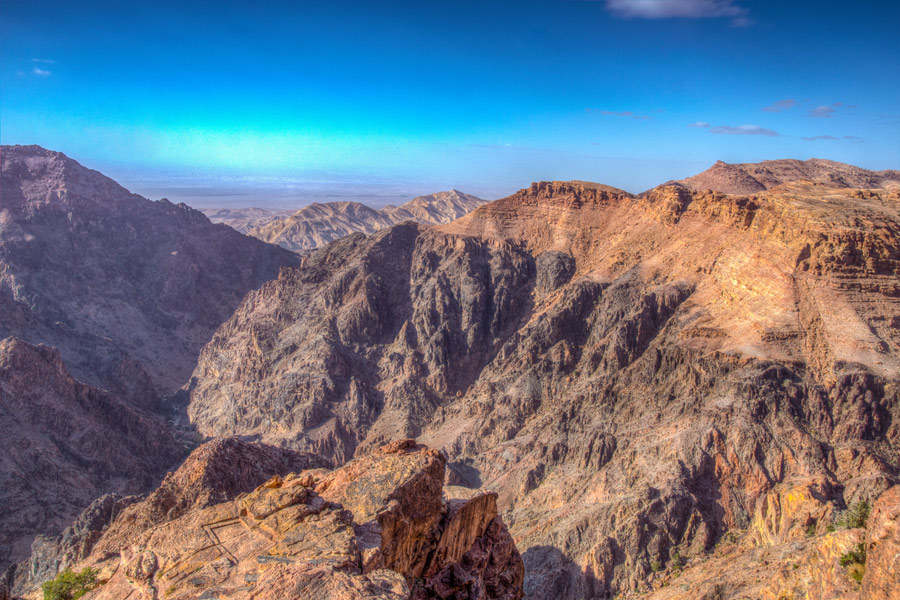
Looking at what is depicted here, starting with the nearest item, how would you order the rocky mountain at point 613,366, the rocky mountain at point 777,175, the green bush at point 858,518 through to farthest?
the green bush at point 858,518 < the rocky mountain at point 613,366 < the rocky mountain at point 777,175

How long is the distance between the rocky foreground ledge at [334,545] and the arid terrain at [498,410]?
21cm

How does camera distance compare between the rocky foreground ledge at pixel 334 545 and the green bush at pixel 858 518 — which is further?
the green bush at pixel 858 518

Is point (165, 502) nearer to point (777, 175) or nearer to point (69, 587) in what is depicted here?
point (69, 587)

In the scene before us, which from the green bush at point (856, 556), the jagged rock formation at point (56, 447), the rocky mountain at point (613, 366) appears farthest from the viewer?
the jagged rock formation at point (56, 447)

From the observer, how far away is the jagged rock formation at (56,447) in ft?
230

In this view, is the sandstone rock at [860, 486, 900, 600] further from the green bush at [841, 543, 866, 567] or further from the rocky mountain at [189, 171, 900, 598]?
the rocky mountain at [189, 171, 900, 598]

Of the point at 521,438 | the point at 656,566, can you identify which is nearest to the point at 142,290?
the point at 521,438

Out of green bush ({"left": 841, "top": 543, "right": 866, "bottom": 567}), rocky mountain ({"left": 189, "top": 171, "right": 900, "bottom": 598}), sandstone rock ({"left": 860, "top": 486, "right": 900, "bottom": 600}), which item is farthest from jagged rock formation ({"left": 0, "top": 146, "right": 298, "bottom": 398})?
sandstone rock ({"left": 860, "top": 486, "right": 900, "bottom": 600})

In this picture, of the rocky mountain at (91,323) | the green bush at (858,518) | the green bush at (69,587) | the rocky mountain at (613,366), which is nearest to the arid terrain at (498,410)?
the green bush at (858,518)

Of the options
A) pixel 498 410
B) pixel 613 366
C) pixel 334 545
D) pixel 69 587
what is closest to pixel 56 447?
pixel 69 587

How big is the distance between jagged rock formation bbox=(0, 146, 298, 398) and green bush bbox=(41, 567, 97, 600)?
87.9 m

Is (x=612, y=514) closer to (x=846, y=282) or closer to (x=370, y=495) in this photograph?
(x=370, y=495)

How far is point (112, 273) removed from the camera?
523ft

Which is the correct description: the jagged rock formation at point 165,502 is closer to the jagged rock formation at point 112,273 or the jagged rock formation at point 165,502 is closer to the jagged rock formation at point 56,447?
the jagged rock formation at point 56,447
